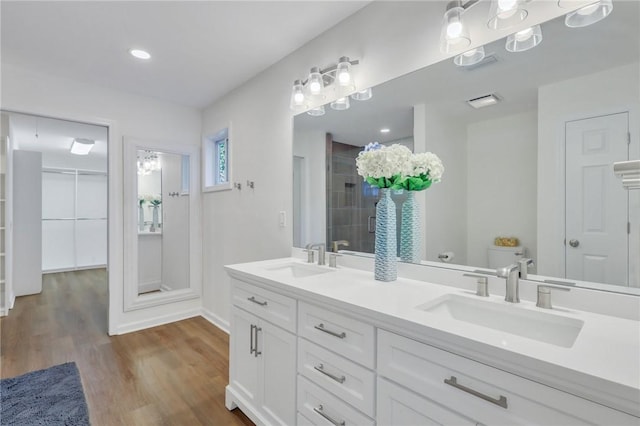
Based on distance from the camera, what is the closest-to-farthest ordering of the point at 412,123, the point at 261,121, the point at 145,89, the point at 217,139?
1. the point at 412,123
2. the point at 261,121
3. the point at 145,89
4. the point at 217,139

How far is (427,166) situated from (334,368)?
1.02 m

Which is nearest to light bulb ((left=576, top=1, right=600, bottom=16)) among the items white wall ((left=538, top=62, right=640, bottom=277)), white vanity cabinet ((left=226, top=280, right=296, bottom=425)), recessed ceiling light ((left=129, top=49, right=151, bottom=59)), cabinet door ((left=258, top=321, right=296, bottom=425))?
white wall ((left=538, top=62, right=640, bottom=277))

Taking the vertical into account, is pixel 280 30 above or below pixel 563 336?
above

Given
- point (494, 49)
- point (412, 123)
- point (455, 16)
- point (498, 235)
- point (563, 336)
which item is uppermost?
point (455, 16)

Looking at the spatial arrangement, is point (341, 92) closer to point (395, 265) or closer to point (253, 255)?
point (395, 265)

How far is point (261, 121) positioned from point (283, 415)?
7.06 feet

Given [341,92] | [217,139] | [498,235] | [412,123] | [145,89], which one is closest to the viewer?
[498,235]

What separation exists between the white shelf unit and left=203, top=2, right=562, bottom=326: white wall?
15.1 ft

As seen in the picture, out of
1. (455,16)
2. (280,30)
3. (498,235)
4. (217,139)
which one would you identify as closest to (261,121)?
(280,30)

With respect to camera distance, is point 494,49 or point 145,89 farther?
point 145,89

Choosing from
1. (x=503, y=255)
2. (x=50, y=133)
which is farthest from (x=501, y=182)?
(x=50, y=133)

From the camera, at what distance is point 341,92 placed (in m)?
1.96

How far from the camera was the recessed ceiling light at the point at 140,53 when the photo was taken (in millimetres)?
2299

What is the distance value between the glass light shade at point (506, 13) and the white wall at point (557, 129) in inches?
11.8
